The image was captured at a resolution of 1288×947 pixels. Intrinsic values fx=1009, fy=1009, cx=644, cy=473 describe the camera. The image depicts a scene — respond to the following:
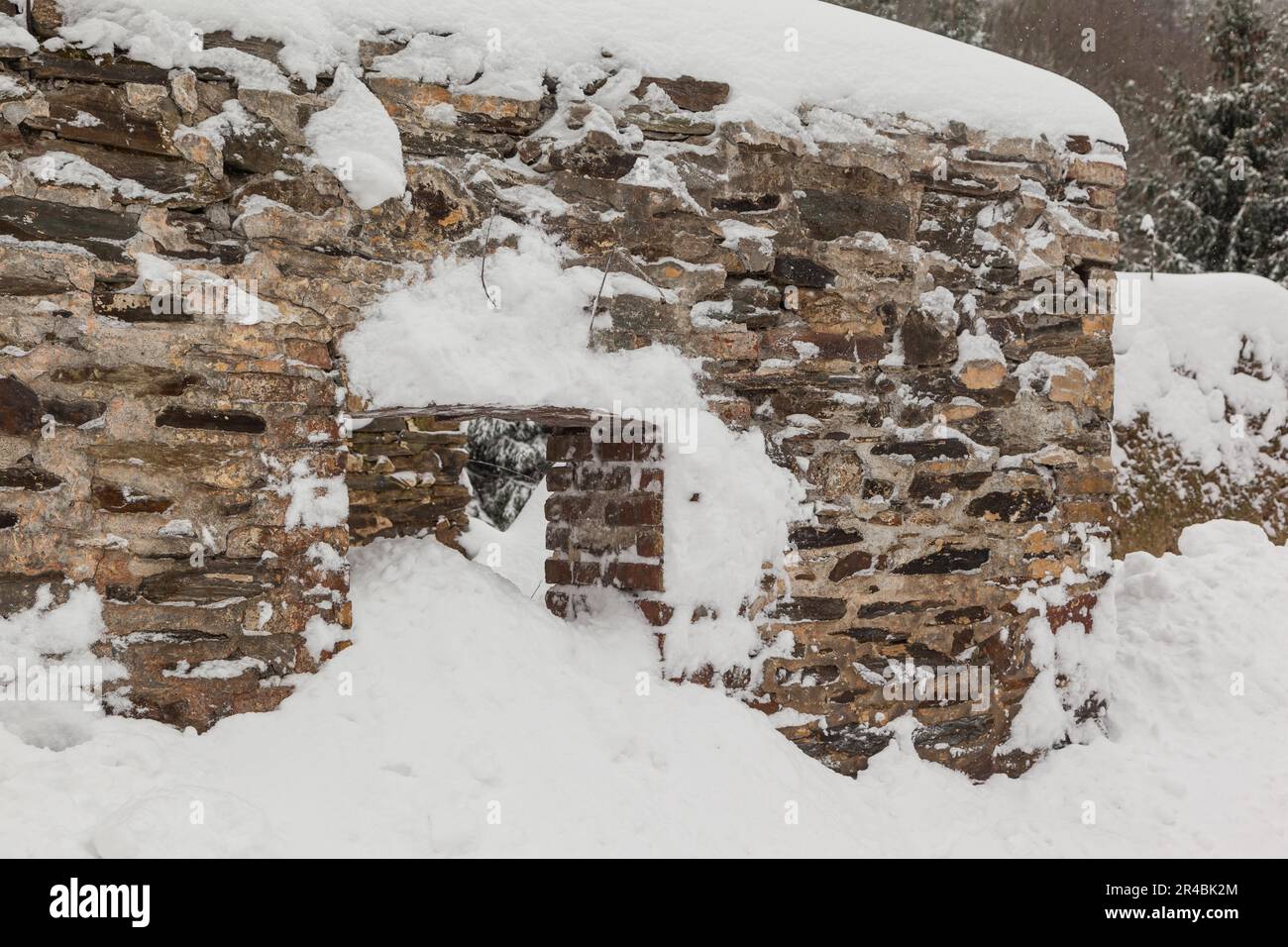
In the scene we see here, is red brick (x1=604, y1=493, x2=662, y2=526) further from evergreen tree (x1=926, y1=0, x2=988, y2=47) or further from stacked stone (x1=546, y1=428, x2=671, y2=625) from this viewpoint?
evergreen tree (x1=926, y1=0, x2=988, y2=47)

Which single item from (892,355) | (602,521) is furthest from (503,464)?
(892,355)

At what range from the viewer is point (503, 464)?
7.96 meters

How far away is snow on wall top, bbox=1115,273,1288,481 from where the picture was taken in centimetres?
622

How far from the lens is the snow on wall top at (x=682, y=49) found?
2.59m

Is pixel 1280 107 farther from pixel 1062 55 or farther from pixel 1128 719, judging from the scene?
pixel 1128 719

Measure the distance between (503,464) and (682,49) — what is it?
5.11 metres

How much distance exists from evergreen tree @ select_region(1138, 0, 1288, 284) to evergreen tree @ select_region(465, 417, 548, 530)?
23.1ft

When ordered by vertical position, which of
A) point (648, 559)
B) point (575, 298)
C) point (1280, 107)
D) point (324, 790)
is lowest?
point (324, 790)

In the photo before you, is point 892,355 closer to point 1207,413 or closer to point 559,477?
point 559,477

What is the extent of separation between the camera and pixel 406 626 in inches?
115

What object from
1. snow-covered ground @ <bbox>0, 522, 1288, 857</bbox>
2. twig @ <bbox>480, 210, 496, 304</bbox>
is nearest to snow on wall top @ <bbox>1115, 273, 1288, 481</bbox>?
snow-covered ground @ <bbox>0, 522, 1288, 857</bbox>

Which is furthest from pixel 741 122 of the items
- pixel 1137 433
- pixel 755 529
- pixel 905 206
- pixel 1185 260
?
pixel 1185 260

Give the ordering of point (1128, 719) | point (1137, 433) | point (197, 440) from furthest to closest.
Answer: point (1137, 433), point (1128, 719), point (197, 440)

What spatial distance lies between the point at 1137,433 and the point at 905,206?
3.57 metres
